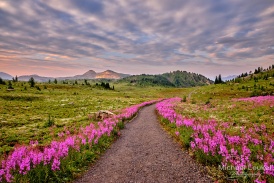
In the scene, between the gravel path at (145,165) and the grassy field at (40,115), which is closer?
the gravel path at (145,165)

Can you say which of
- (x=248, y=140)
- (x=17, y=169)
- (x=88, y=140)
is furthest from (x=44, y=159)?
(x=248, y=140)

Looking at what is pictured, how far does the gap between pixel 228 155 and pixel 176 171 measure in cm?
246

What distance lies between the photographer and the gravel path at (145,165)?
26.1 ft

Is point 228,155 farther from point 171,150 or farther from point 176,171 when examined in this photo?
point 171,150

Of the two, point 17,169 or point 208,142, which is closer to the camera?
point 17,169

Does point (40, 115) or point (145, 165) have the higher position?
point (145, 165)

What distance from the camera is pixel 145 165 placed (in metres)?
9.35

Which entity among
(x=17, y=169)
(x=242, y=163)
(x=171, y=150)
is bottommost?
(x=171, y=150)

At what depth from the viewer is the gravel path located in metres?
7.94

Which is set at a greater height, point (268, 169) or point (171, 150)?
point (268, 169)

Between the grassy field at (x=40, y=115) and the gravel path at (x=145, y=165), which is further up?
the gravel path at (x=145, y=165)

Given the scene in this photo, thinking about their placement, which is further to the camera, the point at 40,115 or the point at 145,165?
the point at 40,115

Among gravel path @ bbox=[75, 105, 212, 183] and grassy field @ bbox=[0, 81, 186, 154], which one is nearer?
gravel path @ bbox=[75, 105, 212, 183]

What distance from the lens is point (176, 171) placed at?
8.36 m
